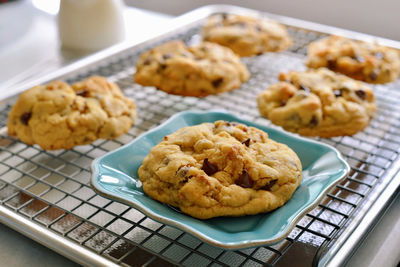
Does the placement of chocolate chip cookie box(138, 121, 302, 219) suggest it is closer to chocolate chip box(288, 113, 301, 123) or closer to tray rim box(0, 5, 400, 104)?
chocolate chip box(288, 113, 301, 123)

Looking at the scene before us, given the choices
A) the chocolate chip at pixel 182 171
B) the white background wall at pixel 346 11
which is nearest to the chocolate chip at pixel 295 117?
the chocolate chip at pixel 182 171

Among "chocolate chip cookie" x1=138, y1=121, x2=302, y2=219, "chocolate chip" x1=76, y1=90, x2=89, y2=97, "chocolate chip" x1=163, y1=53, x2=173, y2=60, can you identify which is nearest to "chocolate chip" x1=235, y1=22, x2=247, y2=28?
"chocolate chip" x1=163, y1=53, x2=173, y2=60

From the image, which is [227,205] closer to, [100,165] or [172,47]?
[100,165]

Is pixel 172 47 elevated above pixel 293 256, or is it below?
above

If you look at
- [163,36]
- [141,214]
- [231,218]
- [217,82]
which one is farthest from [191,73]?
[231,218]

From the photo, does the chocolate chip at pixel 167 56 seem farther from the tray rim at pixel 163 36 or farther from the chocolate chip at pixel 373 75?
the chocolate chip at pixel 373 75

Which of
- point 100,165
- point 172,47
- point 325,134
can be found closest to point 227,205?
point 100,165

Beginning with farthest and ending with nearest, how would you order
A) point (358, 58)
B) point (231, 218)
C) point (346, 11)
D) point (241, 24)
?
point (346, 11), point (241, 24), point (358, 58), point (231, 218)

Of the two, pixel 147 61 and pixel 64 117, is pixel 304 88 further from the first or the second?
pixel 64 117
